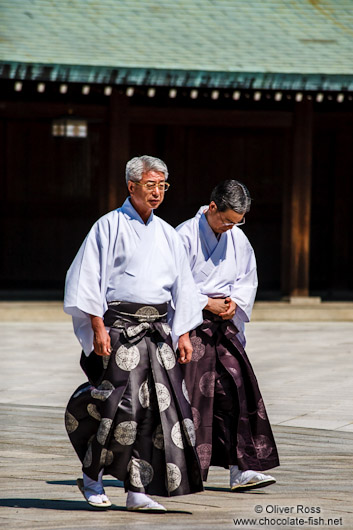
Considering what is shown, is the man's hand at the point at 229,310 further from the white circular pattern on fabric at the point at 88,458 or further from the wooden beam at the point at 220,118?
the wooden beam at the point at 220,118

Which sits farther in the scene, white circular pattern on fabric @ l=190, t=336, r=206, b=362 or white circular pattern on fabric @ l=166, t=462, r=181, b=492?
white circular pattern on fabric @ l=190, t=336, r=206, b=362

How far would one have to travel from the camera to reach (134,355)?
495 cm

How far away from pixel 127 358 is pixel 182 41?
9.81 metres

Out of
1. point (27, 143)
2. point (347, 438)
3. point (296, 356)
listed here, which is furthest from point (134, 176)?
point (27, 143)

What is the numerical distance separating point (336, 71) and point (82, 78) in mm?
3236

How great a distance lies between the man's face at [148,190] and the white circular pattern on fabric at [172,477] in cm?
120

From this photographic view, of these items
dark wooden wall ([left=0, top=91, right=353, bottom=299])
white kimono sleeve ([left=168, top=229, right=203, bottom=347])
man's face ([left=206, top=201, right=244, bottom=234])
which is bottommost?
dark wooden wall ([left=0, top=91, right=353, bottom=299])

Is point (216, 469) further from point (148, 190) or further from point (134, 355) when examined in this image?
point (148, 190)

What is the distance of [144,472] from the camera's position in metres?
4.89

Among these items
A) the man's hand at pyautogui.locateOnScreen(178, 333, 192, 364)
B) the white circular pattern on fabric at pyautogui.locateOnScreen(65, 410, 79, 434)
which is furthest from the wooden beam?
the white circular pattern on fabric at pyautogui.locateOnScreen(65, 410, 79, 434)

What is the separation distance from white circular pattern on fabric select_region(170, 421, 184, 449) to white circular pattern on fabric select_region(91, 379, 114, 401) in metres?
0.33

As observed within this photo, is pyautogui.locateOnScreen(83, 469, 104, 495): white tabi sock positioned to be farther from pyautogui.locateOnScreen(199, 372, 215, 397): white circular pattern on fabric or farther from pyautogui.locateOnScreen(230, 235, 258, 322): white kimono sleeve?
pyautogui.locateOnScreen(230, 235, 258, 322): white kimono sleeve

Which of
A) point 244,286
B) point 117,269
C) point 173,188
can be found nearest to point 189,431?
point 117,269

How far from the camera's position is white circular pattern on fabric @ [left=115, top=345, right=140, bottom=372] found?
492cm
